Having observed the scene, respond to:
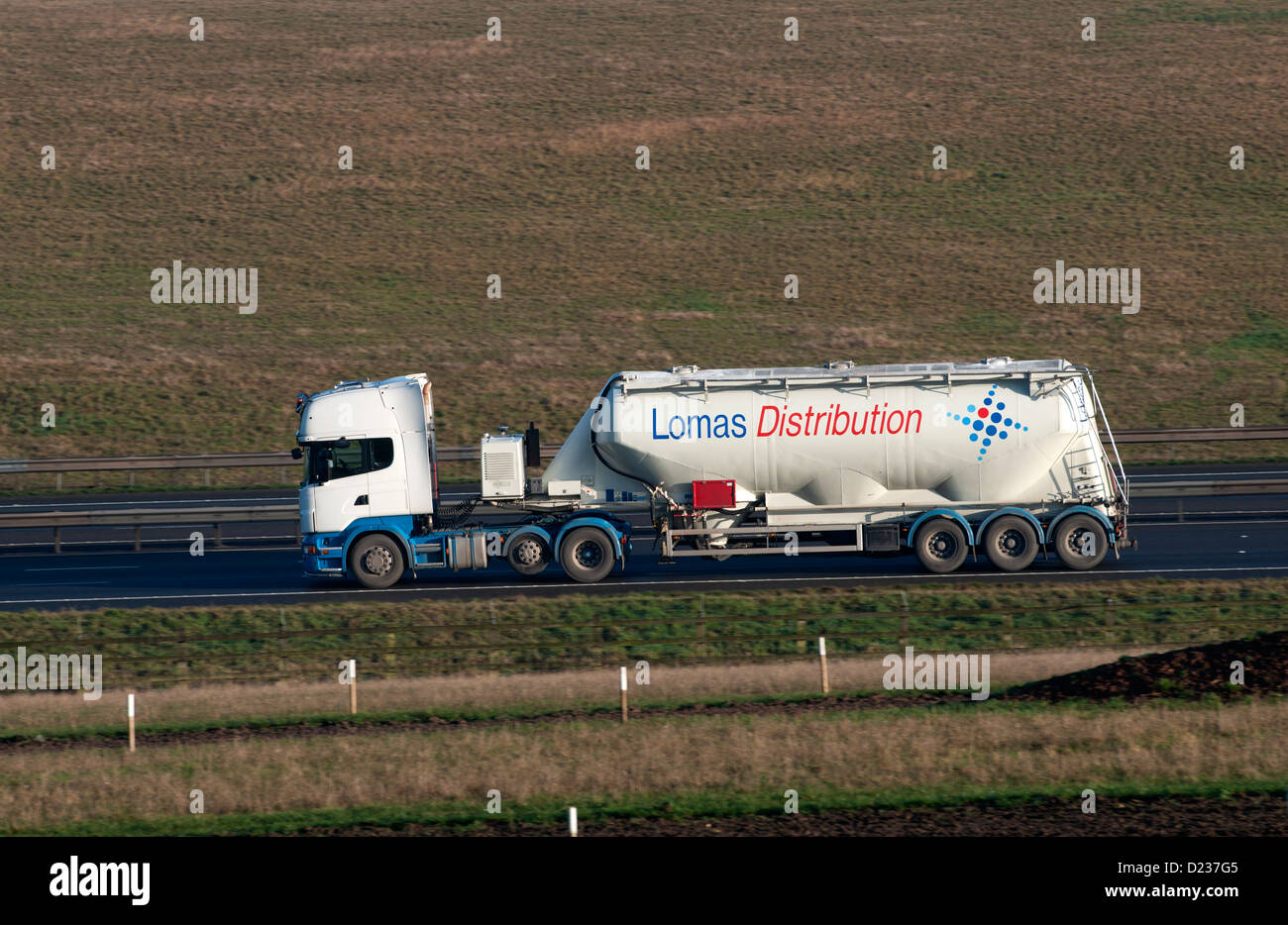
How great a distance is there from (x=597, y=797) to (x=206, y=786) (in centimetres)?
393

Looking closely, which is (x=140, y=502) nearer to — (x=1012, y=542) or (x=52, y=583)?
(x=52, y=583)

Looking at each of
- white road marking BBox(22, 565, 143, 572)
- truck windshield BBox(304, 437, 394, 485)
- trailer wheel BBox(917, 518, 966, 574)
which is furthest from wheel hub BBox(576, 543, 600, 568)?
white road marking BBox(22, 565, 143, 572)

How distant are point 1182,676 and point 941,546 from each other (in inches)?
321

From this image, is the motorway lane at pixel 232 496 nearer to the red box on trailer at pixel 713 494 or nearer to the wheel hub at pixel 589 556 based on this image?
the wheel hub at pixel 589 556

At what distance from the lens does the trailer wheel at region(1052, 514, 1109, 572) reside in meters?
23.1

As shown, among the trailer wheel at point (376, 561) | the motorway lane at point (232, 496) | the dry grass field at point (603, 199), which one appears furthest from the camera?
the dry grass field at point (603, 199)

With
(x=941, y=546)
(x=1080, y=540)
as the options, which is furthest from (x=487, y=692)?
(x=1080, y=540)

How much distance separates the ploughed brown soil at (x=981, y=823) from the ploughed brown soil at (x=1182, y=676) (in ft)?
11.9

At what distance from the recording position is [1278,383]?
3900 centimetres

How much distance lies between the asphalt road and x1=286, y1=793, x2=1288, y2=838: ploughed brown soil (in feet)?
36.2

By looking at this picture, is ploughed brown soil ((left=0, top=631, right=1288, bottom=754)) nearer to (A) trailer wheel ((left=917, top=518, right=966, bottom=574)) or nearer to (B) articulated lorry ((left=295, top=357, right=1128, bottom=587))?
(A) trailer wheel ((left=917, top=518, right=966, bottom=574))

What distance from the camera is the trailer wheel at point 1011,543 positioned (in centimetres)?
2316

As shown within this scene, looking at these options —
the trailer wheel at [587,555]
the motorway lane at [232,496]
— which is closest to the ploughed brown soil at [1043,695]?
the trailer wheel at [587,555]

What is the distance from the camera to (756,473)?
23.6 metres
